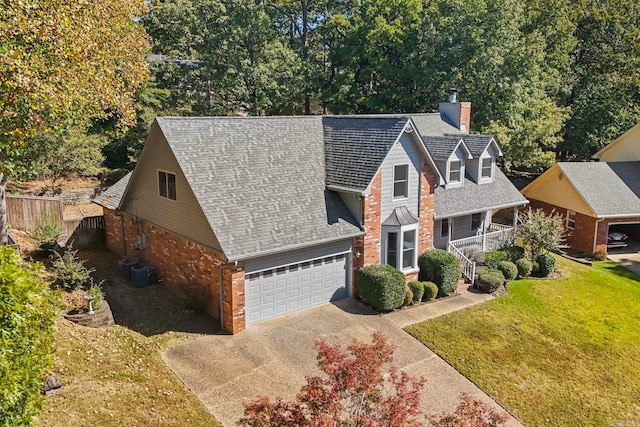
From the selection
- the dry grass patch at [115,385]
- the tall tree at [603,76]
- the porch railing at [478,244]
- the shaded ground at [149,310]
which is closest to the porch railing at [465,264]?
the porch railing at [478,244]

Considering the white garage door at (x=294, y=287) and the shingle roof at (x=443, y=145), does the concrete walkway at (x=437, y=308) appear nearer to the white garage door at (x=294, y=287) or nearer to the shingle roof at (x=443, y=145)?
the white garage door at (x=294, y=287)

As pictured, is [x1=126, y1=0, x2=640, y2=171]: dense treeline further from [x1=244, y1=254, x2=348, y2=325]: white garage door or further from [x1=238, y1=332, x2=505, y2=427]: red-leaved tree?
[x1=238, y1=332, x2=505, y2=427]: red-leaved tree

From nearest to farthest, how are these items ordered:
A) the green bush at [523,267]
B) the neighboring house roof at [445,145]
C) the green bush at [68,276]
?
the green bush at [68,276] → the neighboring house roof at [445,145] → the green bush at [523,267]

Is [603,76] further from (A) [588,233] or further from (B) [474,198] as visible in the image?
(B) [474,198]

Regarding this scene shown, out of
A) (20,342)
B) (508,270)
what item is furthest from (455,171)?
(20,342)

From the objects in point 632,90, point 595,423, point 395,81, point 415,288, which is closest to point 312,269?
point 415,288

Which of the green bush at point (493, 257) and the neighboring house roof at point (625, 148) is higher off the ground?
the neighboring house roof at point (625, 148)
